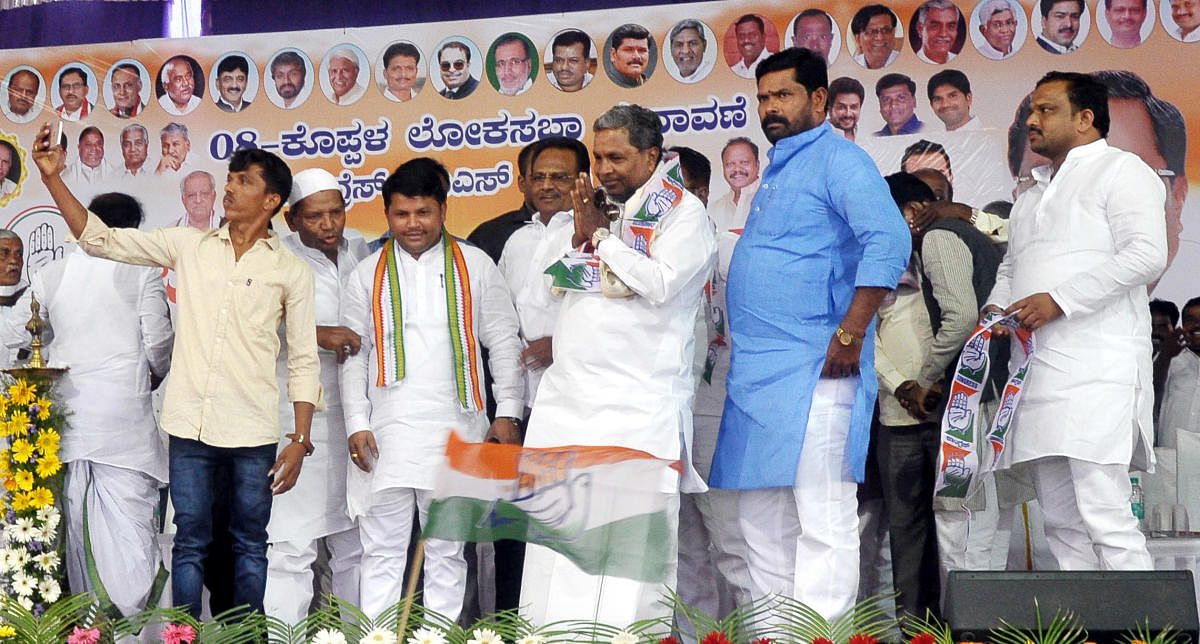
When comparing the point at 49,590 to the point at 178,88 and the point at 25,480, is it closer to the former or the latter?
the point at 25,480

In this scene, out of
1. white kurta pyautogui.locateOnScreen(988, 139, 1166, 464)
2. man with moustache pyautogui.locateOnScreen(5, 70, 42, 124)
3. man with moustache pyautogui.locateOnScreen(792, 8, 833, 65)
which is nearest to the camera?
white kurta pyautogui.locateOnScreen(988, 139, 1166, 464)

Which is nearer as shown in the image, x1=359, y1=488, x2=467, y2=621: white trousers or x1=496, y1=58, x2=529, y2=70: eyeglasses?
x1=359, y1=488, x2=467, y2=621: white trousers

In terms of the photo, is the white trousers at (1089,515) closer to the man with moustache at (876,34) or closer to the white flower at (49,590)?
the man with moustache at (876,34)

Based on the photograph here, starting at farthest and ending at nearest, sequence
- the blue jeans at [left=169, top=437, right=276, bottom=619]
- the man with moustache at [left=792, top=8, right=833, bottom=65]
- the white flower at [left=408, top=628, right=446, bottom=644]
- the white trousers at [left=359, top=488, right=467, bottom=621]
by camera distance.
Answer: the man with moustache at [left=792, top=8, right=833, bottom=65]
the white trousers at [left=359, top=488, right=467, bottom=621]
the blue jeans at [left=169, top=437, right=276, bottom=619]
the white flower at [left=408, top=628, right=446, bottom=644]

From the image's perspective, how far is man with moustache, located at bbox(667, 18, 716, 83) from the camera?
6121mm

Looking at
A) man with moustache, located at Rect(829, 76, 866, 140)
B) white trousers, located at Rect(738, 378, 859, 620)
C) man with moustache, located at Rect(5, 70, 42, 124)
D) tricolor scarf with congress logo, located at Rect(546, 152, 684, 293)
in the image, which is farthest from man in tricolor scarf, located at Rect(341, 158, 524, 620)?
man with moustache, located at Rect(5, 70, 42, 124)

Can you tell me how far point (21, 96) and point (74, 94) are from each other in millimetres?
276

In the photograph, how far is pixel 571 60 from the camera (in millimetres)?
6238

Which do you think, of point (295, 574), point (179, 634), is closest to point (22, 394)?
point (295, 574)

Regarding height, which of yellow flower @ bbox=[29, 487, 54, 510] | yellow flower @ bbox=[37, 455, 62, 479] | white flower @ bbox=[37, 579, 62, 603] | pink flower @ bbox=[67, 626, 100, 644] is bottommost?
white flower @ bbox=[37, 579, 62, 603]

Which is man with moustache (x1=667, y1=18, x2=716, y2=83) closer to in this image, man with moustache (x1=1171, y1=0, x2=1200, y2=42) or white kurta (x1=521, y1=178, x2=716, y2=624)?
white kurta (x1=521, y1=178, x2=716, y2=624)

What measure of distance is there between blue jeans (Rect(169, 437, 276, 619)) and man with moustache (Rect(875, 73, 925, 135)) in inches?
119

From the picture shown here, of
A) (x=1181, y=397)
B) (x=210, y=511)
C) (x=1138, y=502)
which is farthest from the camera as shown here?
(x=1181, y=397)

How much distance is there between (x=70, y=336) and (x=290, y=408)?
37.4 inches
